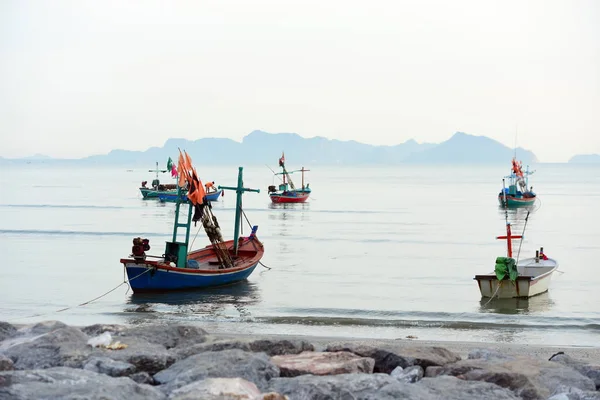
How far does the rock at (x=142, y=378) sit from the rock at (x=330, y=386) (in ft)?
5.73

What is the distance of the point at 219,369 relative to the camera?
34.3ft

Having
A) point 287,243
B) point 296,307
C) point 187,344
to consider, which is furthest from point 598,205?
point 187,344

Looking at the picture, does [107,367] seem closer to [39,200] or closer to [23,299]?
[23,299]

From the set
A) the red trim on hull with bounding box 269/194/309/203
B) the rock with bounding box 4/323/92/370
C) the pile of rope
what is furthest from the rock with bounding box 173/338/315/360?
the red trim on hull with bounding box 269/194/309/203

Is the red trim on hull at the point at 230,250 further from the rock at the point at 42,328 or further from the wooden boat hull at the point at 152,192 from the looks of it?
the wooden boat hull at the point at 152,192

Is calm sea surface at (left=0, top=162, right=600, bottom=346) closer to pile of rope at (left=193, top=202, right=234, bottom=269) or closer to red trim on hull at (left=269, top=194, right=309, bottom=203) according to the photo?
pile of rope at (left=193, top=202, right=234, bottom=269)

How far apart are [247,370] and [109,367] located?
192 cm

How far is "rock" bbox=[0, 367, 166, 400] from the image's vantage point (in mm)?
9055

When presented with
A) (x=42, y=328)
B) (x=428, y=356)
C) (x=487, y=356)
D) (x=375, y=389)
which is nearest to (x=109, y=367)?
(x=42, y=328)

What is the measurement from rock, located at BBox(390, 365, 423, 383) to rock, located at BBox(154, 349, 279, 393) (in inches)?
68.2

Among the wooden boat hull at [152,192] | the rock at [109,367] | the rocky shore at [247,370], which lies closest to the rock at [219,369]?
the rocky shore at [247,370]

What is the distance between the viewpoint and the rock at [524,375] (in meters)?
10.4

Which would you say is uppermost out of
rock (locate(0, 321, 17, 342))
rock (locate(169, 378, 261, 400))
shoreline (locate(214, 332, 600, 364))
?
rock (locate(169, 378, 261, 400))

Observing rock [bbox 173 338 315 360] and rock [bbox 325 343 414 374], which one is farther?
rock [bbox 173 338 315 360]
